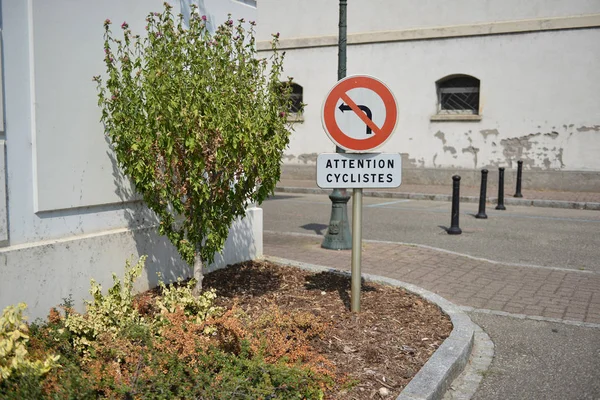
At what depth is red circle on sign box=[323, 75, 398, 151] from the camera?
16.8ft

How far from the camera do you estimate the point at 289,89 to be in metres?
5.32

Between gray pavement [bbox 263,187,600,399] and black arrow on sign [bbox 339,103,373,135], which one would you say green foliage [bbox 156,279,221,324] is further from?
gray pavement [bbox 263,187,600,399]

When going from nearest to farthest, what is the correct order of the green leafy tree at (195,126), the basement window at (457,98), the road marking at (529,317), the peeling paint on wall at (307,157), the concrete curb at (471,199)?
the green leafy tree at (195,126) < the road marking at (529,317) < the concrete curb at (471,199) < the basement window at (457,98) < the peeling paint on wall at (307,157)

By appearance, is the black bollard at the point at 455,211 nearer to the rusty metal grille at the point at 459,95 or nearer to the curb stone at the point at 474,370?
the curb stone at the point at 474,370

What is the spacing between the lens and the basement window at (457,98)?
18.1 metres

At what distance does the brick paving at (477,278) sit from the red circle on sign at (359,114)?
7.21 ft

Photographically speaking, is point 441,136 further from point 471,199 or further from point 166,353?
point 166,353

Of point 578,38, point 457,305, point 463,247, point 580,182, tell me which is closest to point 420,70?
point 578,38

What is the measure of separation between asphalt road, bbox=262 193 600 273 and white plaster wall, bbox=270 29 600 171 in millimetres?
2899

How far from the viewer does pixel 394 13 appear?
1889cm

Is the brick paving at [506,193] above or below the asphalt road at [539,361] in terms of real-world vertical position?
above

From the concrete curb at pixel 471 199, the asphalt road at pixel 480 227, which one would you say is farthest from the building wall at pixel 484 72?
A: the asphalt road at pixel 480 227

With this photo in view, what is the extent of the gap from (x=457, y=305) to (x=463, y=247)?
357 cm

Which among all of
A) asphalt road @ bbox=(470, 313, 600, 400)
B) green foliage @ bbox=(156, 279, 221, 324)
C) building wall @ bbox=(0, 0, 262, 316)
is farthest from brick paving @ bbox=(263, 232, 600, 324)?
building wall @ bbox=(0, 0, 262, 316)
